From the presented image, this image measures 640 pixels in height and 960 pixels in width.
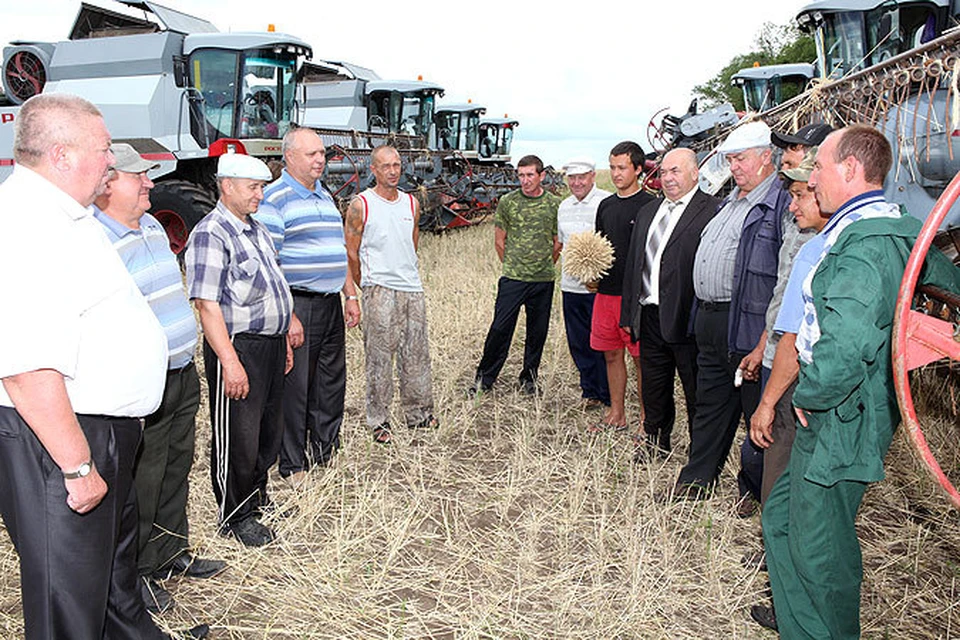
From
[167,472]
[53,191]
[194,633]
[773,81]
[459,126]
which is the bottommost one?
[194,633]

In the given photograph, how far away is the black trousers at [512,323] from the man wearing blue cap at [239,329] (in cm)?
231

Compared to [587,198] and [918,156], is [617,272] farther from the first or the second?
[918,156]

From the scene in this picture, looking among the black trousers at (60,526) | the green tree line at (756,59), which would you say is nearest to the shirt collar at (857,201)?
the black trousers at (60,526)

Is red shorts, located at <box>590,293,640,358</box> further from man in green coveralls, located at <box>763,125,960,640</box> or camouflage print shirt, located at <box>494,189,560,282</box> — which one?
man in green coveralls, located at <box>763,125,960,640</box>

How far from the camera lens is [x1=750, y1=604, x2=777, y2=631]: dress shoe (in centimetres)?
272

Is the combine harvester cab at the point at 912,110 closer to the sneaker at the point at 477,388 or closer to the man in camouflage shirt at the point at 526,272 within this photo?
the man in camouflage shirt at the point at 526,272

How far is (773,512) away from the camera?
242 centimetres

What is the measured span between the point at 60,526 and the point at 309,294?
6.83ft

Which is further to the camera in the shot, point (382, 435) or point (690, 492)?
point (382, 435)

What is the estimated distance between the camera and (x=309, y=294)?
12.9ft

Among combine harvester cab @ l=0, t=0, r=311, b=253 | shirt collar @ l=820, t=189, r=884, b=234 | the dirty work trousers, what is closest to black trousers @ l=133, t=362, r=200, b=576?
the dirty work trousers

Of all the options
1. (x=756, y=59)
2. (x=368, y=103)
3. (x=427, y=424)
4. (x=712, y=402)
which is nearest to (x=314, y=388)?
(x=427, y=424)

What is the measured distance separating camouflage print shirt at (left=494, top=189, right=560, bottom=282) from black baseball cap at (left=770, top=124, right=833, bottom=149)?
2540mm

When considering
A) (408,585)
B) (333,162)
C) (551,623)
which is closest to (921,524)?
(551,623)
